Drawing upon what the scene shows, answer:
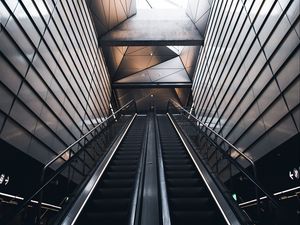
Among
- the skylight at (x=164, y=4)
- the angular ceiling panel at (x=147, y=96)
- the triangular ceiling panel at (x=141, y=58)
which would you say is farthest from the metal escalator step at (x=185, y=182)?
the angular ceiling panel at (x=147, y=96)

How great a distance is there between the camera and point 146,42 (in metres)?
11.9

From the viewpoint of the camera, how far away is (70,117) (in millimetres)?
7316

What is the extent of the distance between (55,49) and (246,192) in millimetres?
6792

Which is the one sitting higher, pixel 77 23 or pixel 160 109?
pixel 160 109

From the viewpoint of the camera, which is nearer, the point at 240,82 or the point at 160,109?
the point at 240,82

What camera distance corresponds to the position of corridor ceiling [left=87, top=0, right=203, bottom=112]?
11680 millimetres

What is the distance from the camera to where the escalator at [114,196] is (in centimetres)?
354

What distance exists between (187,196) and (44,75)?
4069 millimetres

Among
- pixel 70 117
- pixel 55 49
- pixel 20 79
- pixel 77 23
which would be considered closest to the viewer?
pixel 20 79

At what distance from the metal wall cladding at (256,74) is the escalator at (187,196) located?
5.35 ft

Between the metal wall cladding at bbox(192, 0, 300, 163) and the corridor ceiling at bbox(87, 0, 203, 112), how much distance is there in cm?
325

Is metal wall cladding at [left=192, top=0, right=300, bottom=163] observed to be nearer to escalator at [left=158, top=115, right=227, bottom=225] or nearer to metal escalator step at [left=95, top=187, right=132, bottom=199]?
escalator at [left=158, top=115, right=227, bottom=225]

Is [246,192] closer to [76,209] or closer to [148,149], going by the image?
[148,149]

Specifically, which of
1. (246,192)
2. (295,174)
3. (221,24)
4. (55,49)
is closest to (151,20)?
(221,24)
